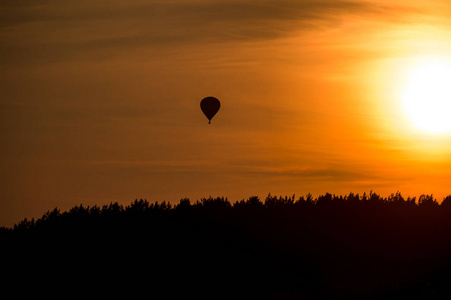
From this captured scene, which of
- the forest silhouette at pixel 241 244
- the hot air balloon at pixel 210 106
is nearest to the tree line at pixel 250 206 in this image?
the forest silhouette at pixel 241 244

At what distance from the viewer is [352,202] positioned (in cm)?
2559

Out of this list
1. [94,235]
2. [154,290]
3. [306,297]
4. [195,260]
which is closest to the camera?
[306,297]

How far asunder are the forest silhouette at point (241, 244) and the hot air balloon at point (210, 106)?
29095mm

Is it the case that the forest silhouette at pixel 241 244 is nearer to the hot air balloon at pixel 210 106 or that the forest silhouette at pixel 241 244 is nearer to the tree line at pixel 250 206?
the tree line at pixel 250 206

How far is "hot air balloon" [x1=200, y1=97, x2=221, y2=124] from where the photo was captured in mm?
55209

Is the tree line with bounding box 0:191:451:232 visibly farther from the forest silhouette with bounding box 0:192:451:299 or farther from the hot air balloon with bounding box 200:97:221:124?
the hot air balloon with bounding box 200:97:221:124

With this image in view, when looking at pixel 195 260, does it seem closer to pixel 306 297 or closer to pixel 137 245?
pixel 137 245

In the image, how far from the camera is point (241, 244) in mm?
23562

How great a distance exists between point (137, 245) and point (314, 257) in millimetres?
4895

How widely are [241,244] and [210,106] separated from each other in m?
32.4

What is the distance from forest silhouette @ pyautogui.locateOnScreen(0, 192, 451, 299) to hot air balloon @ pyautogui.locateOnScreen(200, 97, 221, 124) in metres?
29.1

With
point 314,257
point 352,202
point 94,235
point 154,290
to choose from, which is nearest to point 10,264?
point 94,235

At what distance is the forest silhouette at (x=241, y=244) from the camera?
21.2 m

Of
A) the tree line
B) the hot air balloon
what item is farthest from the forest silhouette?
the hot air balloon
